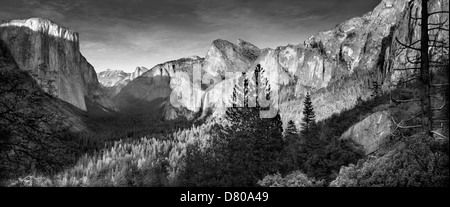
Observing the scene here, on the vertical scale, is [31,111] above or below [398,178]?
above

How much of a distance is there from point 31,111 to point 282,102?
17400 cm

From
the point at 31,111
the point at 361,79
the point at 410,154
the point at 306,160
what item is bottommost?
the point at 306,160

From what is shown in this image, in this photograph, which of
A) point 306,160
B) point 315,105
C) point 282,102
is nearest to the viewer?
point 306,160

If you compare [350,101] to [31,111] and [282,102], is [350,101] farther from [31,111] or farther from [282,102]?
[31,111]

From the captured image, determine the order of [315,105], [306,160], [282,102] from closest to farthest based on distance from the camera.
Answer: [306,160] → [315,105] → [282,102]

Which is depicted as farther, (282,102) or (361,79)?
(282,102)

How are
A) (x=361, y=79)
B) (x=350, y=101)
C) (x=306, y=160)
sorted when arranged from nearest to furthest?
(x=306, y=160)
(x=350, y=101)
(x=361, y=79)
